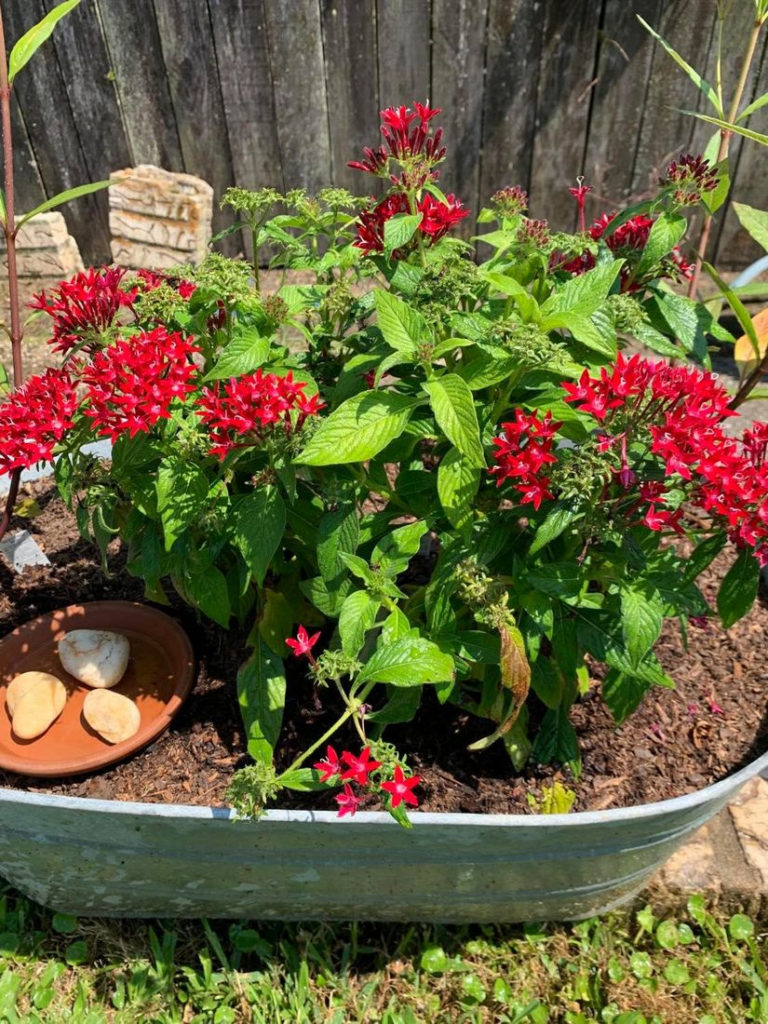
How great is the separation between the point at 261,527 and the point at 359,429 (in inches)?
9.1

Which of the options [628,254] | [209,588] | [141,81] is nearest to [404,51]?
[141,81]

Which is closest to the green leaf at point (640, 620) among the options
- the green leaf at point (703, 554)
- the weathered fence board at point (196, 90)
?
Answer: the green leaf at point (703, 554)

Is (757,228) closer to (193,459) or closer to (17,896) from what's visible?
(193,459)

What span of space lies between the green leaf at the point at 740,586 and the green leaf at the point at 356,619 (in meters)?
0.53

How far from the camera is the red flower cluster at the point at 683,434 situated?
1.12 m

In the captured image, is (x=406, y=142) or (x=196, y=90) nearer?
(x=406, y=142)

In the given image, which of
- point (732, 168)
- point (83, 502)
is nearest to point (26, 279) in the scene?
point (83, 502)

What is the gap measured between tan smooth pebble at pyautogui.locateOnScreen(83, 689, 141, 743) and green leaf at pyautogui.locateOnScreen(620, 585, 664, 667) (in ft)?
3.17

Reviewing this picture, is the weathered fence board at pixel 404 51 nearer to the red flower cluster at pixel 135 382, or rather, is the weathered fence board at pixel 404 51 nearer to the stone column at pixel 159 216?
the stone column at pixel 159 216

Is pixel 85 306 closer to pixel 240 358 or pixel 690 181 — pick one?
pixel 240 358

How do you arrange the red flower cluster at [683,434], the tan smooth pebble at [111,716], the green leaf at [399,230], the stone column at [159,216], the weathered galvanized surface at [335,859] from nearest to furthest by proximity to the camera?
the red flower cluster at [683,434], the green leaf at [399,230], the weathered galvanized surface at [335,859], the tan smooth pebble at [111,716], the stone column at [159,216]

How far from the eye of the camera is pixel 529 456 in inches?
46.7

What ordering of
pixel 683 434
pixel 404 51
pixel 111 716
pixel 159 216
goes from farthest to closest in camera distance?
pixel 159 216 → pixel 404 51 → pixel 111 716 → pixel 683 434

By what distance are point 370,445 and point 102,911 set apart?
120 centimetres
